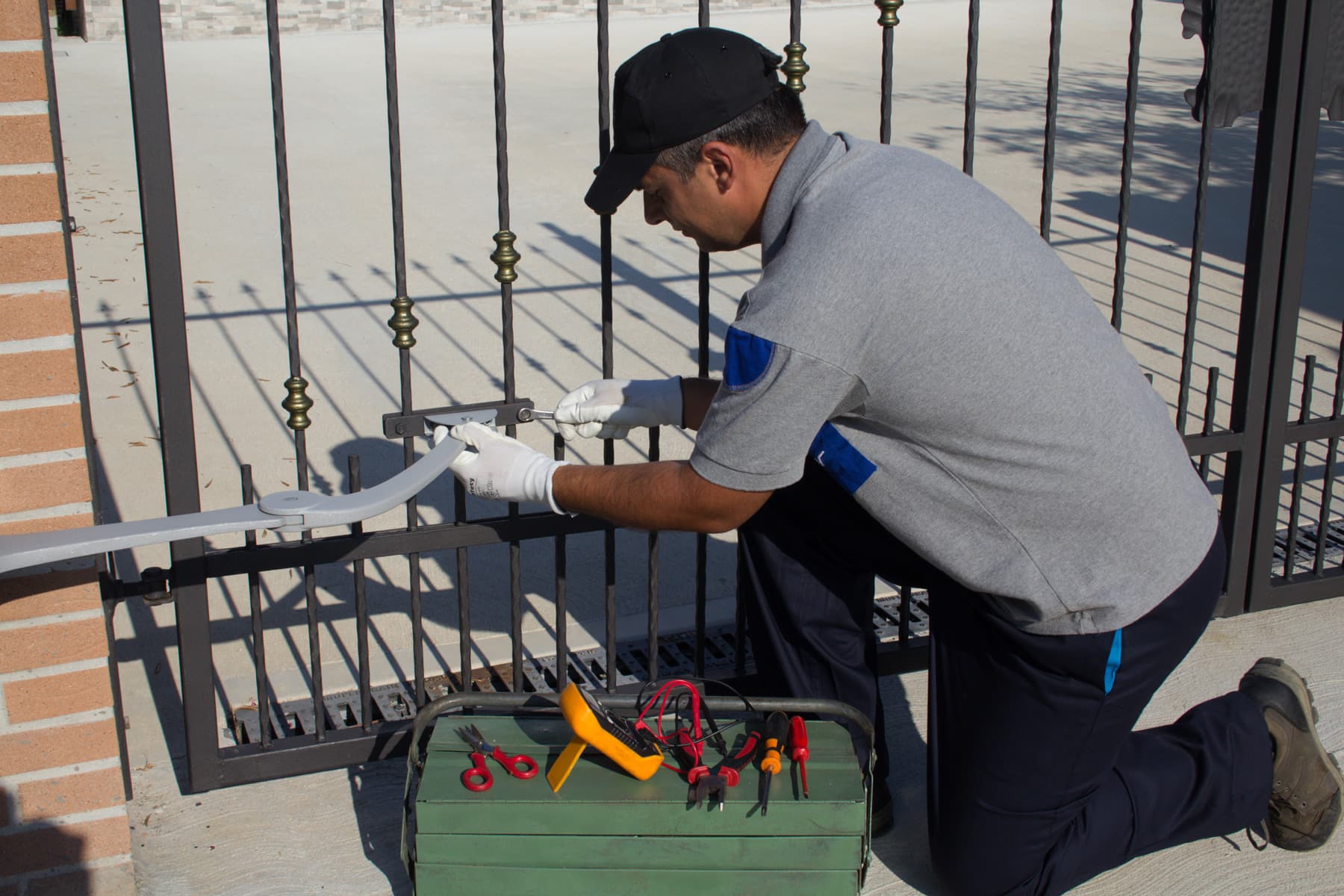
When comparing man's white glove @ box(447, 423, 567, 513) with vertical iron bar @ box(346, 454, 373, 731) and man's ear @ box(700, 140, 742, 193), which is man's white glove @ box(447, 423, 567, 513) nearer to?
vertical iron bar @ box(346, 454, 373, 731)

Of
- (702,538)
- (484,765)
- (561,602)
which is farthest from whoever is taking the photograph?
(561,602)

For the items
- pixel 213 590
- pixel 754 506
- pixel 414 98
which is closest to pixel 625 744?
pixel 754 506

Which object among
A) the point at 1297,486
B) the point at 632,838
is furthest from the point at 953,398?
the point at 1297,486

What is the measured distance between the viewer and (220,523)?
202cm

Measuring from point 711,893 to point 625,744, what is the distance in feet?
0.99

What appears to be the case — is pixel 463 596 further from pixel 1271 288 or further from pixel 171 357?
pixel 1271 288

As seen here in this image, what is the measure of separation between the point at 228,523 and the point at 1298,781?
207cm

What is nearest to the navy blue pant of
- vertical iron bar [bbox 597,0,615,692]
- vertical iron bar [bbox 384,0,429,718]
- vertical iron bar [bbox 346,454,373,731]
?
vertical iron bar [bbox 597,0,615,692]

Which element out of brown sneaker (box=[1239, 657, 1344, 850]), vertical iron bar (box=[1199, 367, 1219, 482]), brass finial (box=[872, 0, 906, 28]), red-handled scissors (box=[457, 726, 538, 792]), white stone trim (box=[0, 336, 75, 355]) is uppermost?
brass finial (box=[872, 0, 906, 28])

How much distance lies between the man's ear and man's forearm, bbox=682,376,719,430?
57cm

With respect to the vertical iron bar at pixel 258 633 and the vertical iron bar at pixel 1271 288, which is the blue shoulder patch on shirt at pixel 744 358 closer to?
the vertical iron bar at pixel 258 633

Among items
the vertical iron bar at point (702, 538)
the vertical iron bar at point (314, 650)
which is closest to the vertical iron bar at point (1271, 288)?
the vertical iron bar at point (702, 538)

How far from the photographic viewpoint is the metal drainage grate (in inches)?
116

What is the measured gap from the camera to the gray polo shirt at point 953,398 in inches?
77.7
